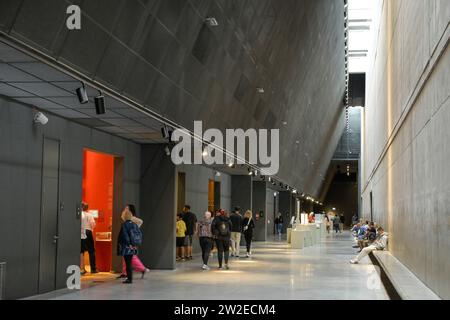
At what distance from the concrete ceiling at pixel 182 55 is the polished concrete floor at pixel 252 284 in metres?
3.35

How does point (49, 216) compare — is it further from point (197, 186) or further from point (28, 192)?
point (197, 186)

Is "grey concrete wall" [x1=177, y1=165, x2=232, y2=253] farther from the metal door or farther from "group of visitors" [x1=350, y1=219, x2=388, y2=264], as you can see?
the metal door

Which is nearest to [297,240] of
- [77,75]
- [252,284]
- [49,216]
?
[252,284]

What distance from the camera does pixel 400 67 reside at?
729 inches

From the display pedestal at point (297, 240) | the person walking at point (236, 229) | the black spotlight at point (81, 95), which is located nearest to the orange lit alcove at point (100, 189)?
the person walking at point (236, 229)

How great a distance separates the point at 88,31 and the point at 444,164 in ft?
18.2

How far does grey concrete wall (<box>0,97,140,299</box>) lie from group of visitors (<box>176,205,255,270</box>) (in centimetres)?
518

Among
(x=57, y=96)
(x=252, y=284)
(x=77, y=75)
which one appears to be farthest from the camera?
(x=252, y=284)

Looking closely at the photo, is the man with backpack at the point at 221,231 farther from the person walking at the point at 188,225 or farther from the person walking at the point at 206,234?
the person walking at the point at 188,225

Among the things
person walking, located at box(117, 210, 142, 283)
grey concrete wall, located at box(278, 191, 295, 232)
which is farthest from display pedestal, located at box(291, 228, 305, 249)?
grey concrete wall, located at box(278, 191, 295, 232)

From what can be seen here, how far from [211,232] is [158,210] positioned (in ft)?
Result: 5.70

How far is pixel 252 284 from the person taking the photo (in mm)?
13469
